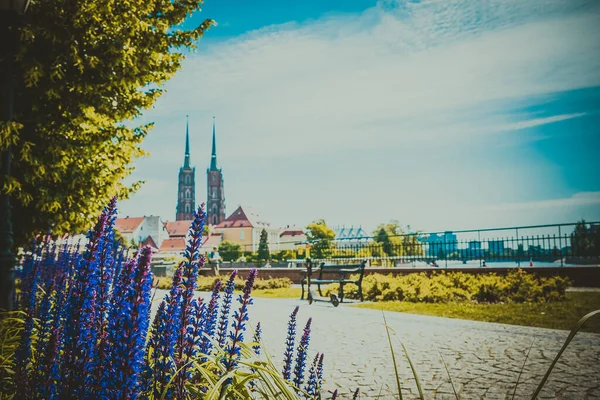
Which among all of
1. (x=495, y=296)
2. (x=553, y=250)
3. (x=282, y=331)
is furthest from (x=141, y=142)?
(x=553, y=250)

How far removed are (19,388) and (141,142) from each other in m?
9.89

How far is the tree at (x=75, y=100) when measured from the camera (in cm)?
825

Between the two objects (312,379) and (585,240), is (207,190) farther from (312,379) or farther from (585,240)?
(312,379)

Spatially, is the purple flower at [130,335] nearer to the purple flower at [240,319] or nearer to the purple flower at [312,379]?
the purple flower at [240,319]

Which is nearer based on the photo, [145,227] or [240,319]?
[240,319]

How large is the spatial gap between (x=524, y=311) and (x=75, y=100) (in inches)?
441

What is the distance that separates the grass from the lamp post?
7.26 m

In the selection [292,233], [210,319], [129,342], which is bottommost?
[210,319]

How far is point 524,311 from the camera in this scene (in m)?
9.47

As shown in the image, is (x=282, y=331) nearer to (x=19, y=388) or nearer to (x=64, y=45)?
(x=19, y=388)

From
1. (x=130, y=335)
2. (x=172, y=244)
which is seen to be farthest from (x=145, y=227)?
(x=130, y=335)

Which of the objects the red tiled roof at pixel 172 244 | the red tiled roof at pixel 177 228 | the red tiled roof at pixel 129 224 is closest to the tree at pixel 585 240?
the red tiled roof at pixel 172 244

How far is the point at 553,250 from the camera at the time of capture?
1543cm

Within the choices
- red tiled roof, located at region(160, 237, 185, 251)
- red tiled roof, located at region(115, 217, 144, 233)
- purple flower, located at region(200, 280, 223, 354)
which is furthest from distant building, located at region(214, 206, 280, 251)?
purple flower, located at region(200, 280, 223, 354)
